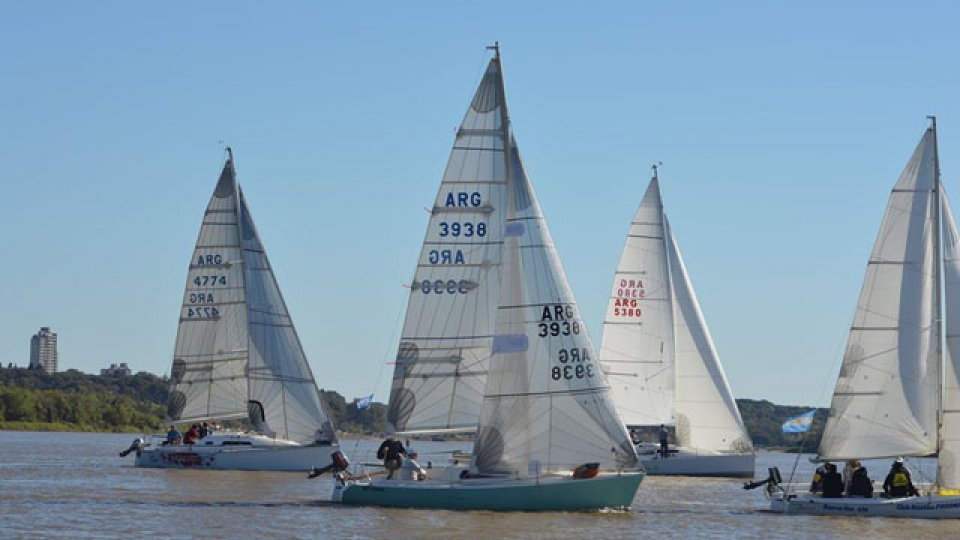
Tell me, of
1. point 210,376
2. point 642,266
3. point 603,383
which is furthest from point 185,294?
point 603,383

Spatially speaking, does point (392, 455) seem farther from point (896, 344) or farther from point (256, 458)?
point (256, 458)

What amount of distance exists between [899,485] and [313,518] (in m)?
13.7

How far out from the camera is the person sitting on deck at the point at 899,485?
4131 centimetres

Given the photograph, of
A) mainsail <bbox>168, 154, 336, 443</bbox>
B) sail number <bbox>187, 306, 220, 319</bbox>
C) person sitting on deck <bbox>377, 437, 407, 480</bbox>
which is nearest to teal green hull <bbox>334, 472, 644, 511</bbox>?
person sitting on deck <bbox>377, 437, 407, 480</bbox>

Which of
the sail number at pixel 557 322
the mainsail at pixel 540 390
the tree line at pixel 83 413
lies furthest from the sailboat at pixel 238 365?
the tree line at pixel 83 413

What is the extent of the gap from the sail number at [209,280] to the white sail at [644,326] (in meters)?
13.7

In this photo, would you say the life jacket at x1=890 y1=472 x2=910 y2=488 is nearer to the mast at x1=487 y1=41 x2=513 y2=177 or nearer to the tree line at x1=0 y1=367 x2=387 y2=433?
the mast at x1=487 y1=41 x2=513 y2=177

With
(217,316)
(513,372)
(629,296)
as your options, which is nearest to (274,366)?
(217,316)

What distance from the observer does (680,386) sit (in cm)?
6172

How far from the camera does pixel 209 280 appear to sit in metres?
62.0

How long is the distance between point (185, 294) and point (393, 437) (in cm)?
2215

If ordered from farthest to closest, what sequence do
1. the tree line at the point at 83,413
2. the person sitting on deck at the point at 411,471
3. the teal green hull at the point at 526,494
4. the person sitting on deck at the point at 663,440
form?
the tree line at the point at 83,413, the person sitting on deck at the point at 663,440, the person sitting on deck at the point at 411,471, the teal green hull at the point at 526,494

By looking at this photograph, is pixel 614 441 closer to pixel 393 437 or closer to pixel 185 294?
pixel 393 437

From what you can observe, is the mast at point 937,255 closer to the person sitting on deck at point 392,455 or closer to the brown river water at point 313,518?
the brown river water at point 313,518
